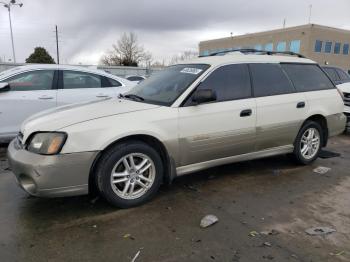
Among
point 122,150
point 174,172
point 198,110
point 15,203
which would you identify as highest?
point 198,110

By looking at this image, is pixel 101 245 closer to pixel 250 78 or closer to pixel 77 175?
pixel 77 175

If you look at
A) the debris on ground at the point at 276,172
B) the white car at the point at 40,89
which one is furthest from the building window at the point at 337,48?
the debris on ground at the point at 276,172

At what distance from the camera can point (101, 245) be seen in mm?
3055

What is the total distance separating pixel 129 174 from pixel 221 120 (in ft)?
4.44

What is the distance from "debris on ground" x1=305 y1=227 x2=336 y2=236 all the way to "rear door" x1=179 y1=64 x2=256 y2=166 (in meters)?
1.44

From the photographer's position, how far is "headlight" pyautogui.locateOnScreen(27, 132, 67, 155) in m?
3.35

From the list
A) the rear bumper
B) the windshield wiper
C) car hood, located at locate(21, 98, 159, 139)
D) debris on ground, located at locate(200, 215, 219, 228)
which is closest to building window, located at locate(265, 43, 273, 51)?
the rear bumper

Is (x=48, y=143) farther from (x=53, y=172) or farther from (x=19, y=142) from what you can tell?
(x=19, y=142)

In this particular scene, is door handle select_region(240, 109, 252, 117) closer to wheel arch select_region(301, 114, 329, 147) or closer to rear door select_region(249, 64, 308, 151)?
rear door select_region(249, 64, 308, 151)

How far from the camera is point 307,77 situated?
542cm

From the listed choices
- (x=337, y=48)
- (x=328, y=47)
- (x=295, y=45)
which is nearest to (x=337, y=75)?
(x=295, y=45)

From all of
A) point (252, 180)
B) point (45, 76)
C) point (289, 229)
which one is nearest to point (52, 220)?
Answer: point (289, 229)

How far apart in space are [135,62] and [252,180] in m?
57.9

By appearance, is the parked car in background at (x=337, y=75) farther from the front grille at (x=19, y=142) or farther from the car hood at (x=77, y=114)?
the front grille at (x=19, y=142)
